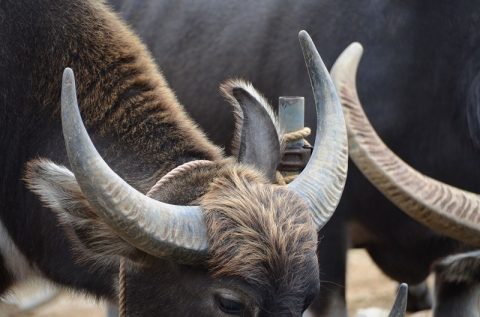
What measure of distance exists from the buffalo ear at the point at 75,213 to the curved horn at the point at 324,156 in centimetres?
56

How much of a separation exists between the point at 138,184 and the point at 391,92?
198 centimetres

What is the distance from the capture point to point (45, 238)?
11.8 ft

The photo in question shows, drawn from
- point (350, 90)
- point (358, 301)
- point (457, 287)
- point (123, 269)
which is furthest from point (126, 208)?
point (358, 301)

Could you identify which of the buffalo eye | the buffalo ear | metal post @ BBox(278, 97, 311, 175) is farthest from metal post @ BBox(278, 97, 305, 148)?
the buffalo eye

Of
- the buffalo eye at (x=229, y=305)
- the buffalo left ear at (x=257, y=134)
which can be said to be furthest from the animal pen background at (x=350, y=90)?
the buffalo eye at (x=229, y=305)

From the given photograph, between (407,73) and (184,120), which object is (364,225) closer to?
(407,73)

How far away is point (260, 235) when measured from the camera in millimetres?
2928

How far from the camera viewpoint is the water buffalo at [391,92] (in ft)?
16.1

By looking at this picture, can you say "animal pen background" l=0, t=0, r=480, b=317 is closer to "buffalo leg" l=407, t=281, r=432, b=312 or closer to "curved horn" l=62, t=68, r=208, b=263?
"curved horn" l=62, t=68, r=208, b=263

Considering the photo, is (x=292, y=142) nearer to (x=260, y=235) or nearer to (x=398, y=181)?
(x=398, y=181)

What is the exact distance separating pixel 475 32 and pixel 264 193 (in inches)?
91.8

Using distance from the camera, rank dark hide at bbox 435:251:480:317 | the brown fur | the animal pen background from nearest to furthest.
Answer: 1. the brown fur
2. the animal pen background
3. dark hide at bbox 435:251:480:317

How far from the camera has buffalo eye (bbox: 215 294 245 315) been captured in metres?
2.91

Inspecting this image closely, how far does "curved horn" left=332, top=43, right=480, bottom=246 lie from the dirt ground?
258 centimetres
